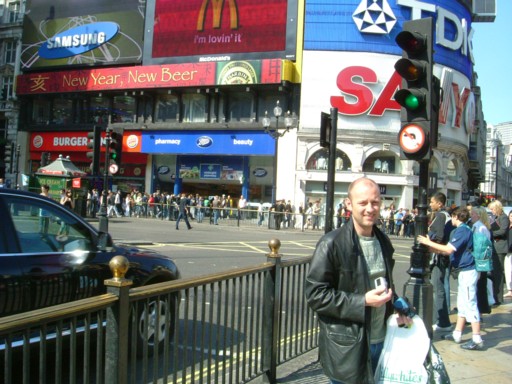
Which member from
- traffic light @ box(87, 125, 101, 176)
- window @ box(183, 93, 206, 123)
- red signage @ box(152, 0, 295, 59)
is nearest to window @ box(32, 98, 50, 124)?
red signage @ box(152, 0, 295, 59)

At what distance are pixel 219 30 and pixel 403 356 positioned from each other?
32.6 m

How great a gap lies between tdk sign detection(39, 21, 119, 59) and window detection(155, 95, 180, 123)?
5857 millimetres

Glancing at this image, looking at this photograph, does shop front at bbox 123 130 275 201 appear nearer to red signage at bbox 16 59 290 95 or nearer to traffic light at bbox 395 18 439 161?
red signage at bbox 16 59 290 95

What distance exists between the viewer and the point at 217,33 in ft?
109

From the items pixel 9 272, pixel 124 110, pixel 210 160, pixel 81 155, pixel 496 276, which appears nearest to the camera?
pixel 9 272

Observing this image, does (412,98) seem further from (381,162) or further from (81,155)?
(81,155)

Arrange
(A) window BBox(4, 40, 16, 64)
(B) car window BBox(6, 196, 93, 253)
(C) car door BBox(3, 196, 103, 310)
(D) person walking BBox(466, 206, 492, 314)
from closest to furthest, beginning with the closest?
(C) car door BBox(3, 196, 103, 310) < (B) car window BBox(6, 196, 93, 253) < (D) person walking BBox(466, 206, 492, 314) < (A) window BBox(4, 40, 16, 64)

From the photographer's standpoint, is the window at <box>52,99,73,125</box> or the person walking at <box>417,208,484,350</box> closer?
the person walking at <box>417,208,484,350</box>

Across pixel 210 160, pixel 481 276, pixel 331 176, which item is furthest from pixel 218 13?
pixel 481 276

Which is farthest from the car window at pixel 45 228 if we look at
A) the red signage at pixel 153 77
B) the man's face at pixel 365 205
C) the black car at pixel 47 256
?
the red signage at pixel 153 77

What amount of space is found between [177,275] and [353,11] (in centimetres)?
2890

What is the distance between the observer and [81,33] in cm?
3747

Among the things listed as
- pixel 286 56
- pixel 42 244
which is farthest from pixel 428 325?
pixel 286 56

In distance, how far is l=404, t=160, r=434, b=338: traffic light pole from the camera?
5203 millimetres
